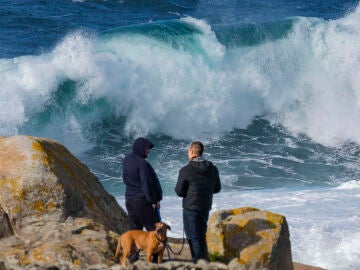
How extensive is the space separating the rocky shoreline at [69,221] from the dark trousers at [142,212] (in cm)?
30

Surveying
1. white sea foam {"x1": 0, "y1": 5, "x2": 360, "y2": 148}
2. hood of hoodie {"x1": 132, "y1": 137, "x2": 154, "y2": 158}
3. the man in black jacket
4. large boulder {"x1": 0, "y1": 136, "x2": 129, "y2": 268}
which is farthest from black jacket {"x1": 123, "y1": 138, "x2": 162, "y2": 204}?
white sea foam {"x1": 0, "y1": 5, "x2": 360, "y2": 148}

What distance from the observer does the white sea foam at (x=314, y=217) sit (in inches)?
395

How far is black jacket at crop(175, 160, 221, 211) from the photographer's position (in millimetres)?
6324

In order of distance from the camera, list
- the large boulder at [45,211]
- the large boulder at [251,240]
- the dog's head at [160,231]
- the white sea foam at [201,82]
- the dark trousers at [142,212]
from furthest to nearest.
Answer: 1. the white sea foam at [201,82]
2. the large boulder at [251,240]
3. the dark trousers at [142,212]
4. the dog's head at [160,231]
5. the large boulder at [45,211]

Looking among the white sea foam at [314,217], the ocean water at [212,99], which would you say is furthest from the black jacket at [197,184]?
the ocean water at [212,99]

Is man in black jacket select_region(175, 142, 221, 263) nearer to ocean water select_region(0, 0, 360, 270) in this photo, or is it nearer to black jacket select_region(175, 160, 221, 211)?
black jacket select_region(175, 160, 221, 211)

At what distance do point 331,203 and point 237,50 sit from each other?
9877 millimetres

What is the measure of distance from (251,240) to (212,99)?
41.8ft

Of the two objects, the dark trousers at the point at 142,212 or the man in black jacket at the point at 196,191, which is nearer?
the man in black jacket at the point at 196,191

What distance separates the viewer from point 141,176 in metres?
6.45

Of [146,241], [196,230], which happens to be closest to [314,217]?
[196,230]

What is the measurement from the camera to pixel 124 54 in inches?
776

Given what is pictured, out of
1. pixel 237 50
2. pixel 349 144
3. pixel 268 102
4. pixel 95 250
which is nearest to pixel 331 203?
pixel 349 144

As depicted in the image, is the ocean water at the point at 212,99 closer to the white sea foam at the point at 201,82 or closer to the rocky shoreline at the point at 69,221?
the white sea foam at the point at 201,82
